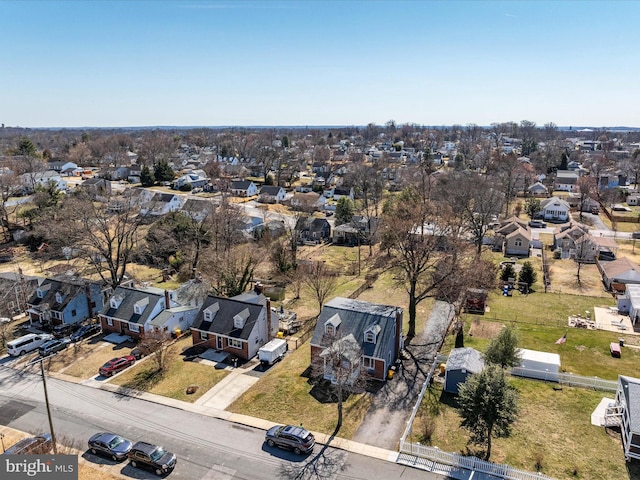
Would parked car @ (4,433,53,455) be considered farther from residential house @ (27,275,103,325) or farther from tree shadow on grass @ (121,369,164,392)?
residential house @ (27,275,103,325)

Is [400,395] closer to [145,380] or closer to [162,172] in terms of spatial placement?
[145,380]

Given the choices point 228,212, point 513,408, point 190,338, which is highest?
point 228,212

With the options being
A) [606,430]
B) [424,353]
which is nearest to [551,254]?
[424,353]

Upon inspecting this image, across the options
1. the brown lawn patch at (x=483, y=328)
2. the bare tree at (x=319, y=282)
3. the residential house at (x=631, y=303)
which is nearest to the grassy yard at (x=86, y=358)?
the bare tree at (x=319, y=282)

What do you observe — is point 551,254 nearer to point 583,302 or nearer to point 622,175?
point 583,302

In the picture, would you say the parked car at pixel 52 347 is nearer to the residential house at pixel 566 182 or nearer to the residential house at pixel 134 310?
the residential house at pixel 134 310

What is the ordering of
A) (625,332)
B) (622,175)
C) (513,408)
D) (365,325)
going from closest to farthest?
(513,408) → (365,325) → (625,332) → (622,175)

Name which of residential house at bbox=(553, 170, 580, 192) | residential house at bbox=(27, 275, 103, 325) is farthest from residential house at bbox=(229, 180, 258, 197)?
residential house at bbox=(553, 170, 580, 192)

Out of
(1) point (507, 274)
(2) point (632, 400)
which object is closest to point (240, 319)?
(2) point (632, 400)
